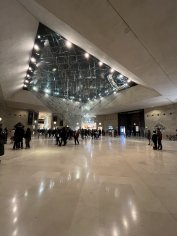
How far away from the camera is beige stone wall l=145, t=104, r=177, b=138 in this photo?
72.5 feet

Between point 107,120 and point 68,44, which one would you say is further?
point 107,120

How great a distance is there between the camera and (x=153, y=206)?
2449 mm

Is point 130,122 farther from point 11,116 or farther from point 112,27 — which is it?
point 112,27

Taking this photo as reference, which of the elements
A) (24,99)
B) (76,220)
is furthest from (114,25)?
(24,99)

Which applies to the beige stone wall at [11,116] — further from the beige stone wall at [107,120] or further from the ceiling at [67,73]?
the beige stone wall at [107,120]

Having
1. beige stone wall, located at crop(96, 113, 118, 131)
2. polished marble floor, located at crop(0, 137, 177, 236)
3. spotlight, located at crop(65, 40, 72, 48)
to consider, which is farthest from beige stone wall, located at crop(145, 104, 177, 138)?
polished marble floor, located at crop(0, 137, 177, 236)

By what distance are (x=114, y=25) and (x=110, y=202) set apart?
6016mm

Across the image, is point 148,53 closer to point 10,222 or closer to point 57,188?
point 57,188

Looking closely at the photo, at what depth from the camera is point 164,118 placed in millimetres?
23250

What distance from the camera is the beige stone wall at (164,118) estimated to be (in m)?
22.1

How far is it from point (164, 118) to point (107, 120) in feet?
48.1

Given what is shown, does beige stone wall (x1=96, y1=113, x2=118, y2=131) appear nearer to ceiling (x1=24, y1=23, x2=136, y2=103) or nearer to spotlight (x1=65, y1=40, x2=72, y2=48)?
ceiling (x1=24, y1=23, x2=136, y2=103)

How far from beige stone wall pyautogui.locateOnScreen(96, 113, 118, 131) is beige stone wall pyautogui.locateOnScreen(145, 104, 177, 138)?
8.60 m

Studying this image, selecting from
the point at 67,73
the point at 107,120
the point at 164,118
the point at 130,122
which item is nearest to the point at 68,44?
the point at 67,73
